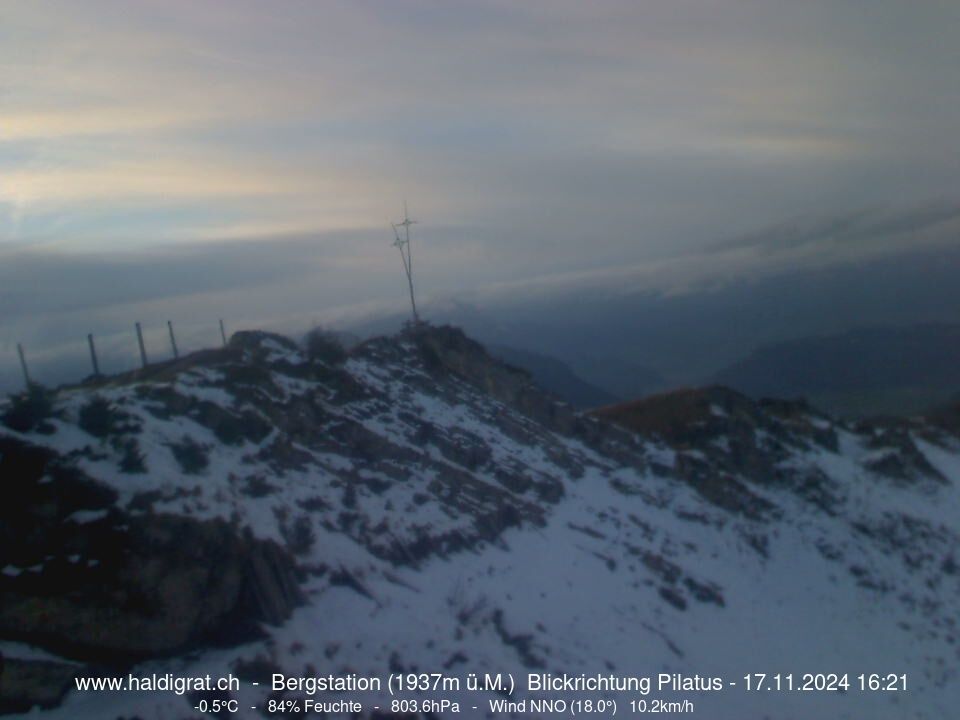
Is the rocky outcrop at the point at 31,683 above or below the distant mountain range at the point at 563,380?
above

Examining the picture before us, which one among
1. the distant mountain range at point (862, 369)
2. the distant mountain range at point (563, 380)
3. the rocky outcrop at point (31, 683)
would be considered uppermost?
the rocky outcrop at point (31, 683)

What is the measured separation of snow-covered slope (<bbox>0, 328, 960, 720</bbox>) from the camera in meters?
15.8

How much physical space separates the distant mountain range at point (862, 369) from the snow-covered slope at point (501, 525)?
26.9m

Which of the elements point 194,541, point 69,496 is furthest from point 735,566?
point 69,496

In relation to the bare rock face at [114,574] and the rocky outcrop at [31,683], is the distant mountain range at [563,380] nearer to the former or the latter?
the bare rock face at [114,574]

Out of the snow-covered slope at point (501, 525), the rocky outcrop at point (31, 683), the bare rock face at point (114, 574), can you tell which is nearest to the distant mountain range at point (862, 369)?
the snow-covered slope at point (501, 525)

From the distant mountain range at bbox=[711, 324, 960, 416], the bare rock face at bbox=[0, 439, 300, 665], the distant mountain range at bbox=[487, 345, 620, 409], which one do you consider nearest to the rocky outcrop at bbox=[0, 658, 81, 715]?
the bare rock face at bbox=[0, 439, 300, 665]

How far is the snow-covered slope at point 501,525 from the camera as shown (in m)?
15.8

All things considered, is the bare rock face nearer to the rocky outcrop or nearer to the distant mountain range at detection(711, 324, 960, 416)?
the rocky outcrop

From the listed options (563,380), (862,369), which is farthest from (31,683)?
(862,369)

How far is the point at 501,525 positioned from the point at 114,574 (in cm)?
992

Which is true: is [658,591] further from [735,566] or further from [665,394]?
[665,394]

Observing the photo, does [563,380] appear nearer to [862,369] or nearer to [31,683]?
[862,369]

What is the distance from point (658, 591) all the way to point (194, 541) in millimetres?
11033
